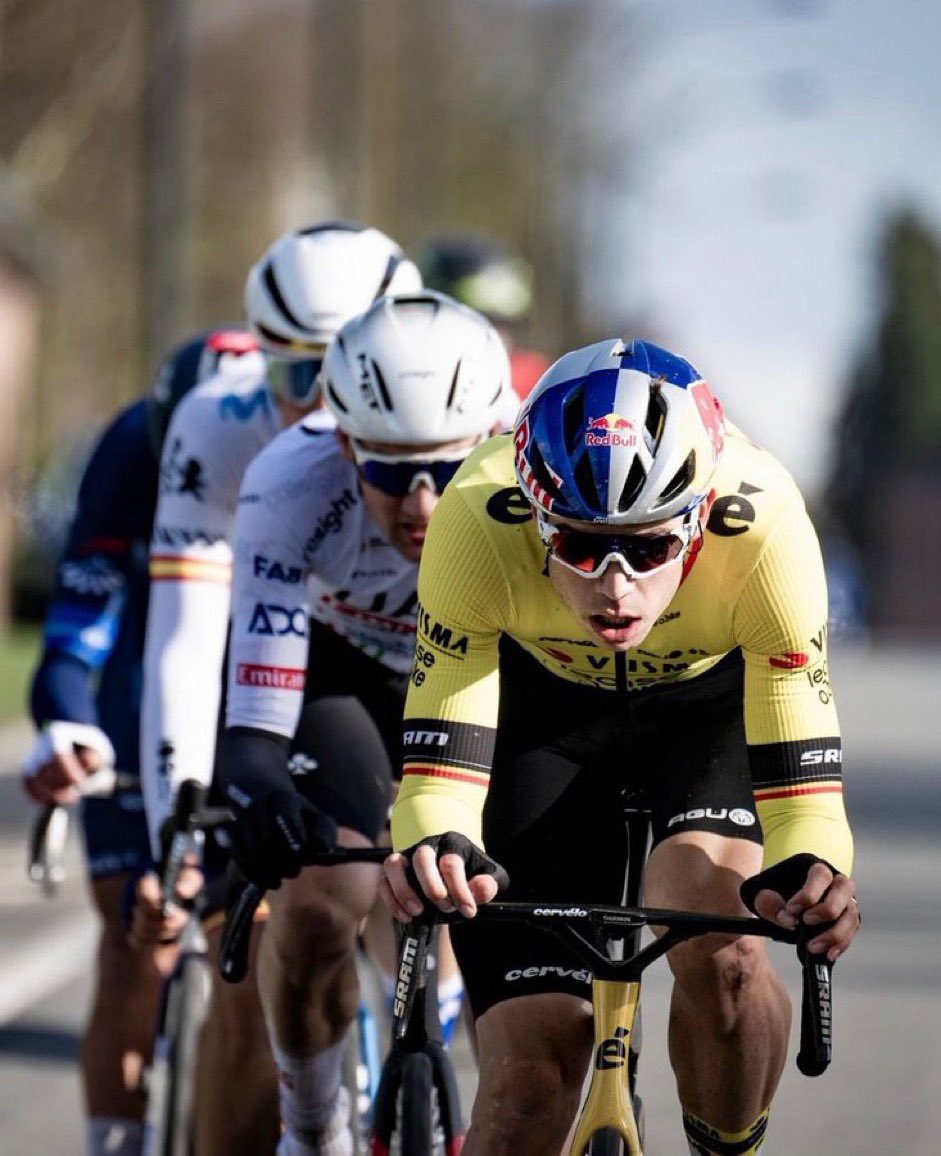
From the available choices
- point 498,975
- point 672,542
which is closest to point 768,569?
point 672,542

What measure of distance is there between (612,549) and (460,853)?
54 centimetres

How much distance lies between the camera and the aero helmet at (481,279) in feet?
27.7

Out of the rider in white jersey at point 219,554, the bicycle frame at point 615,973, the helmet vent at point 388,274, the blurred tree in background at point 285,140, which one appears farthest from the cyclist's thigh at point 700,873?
the blurred tree in background at point 285,140

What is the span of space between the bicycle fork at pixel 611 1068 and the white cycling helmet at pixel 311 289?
1958mm

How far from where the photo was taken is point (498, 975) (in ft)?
13.7

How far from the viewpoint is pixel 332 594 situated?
5.30m

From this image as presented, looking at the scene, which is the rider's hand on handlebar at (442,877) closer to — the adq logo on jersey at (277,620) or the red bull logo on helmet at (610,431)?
the red bull logo on helmet at (610,431)

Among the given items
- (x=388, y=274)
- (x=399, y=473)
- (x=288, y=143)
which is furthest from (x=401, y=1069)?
(x=288, y=143)

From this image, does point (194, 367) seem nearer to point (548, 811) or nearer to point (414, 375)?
point (414, 375)

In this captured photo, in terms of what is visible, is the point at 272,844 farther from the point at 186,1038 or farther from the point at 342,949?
the point at 186,1038

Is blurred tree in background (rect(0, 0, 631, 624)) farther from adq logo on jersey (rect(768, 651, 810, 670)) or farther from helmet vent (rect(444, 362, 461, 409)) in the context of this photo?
adq logo on jersey (rect(768, 651, 810, 670))

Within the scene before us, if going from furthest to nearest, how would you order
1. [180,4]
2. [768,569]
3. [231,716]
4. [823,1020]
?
[180,4] → [231,716] → [768,569] → [823,1020]

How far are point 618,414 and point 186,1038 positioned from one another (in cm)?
241

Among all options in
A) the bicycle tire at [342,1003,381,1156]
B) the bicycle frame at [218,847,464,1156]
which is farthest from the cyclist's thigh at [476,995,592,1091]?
the bicycle tire at [342,1003,381,1156]
